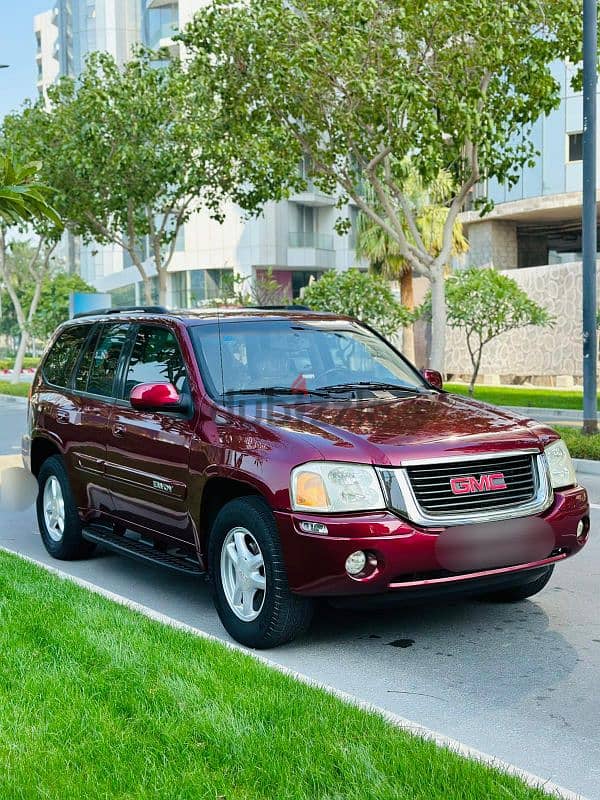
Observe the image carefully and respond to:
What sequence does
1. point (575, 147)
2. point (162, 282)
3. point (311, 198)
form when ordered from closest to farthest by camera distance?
point (162, 282), point (575, 147), point (311, 198)

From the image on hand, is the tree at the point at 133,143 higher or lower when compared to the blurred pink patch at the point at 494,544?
higher

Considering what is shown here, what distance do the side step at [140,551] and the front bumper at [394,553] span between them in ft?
3.46

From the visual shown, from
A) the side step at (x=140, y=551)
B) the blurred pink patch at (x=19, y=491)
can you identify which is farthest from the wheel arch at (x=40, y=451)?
the side step at (x=140, y=551)

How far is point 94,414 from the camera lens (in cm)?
746

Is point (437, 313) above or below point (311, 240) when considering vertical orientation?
below

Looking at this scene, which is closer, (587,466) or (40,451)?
(40,451)

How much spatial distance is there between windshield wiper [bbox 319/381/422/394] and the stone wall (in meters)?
31.2

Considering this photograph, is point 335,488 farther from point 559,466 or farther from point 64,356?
point 64,356

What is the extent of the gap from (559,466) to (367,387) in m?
1.33

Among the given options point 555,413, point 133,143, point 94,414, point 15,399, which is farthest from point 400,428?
point 15,399

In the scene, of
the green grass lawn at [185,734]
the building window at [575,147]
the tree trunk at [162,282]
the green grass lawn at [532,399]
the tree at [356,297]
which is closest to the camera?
the green grass lawn at [185,734]

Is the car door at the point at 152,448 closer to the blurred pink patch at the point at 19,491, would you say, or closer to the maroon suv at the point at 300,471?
the maroon suv at the point at 300,471

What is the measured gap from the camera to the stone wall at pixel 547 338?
3797 cm

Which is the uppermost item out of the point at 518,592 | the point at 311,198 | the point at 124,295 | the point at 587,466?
the point at 311,198
